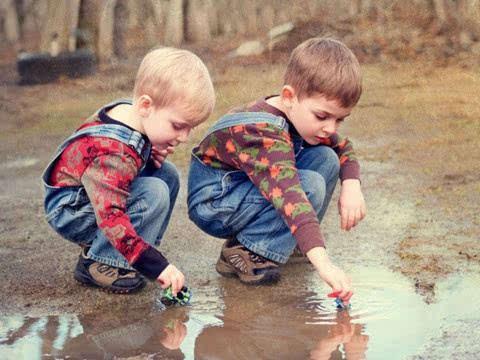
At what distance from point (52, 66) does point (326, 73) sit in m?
6.21

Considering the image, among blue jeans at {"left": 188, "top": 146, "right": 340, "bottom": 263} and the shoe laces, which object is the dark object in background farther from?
the shoe laces

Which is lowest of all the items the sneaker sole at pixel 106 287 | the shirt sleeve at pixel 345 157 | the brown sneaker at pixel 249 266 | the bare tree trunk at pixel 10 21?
the bare tree trunk at pixel 10 21

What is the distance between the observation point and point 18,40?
36.8 ft

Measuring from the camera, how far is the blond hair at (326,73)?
13.0 ft

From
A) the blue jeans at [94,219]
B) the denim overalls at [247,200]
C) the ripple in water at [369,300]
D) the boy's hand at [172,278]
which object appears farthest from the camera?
the denim overalls at [247,200]

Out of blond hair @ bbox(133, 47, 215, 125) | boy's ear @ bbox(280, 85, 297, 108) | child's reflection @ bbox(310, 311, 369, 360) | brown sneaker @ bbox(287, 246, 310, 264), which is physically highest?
blond hair @ bbox(133, 47, 215, 125)

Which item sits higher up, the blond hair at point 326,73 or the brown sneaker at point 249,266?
the blond hair at point 326,73

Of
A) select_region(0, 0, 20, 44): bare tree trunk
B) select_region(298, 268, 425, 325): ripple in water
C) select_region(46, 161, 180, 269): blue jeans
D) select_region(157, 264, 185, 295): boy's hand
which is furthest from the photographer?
select_region(0, 0, 20, 44): bare tree trunk

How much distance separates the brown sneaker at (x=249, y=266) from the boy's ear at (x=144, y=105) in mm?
705

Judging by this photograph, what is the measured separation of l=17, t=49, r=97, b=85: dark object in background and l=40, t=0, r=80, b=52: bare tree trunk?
20cm

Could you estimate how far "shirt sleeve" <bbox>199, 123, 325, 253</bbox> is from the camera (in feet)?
12.4

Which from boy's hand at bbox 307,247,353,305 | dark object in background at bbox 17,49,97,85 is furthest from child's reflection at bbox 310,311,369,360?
dark object in background at bbox 17,49,97,85

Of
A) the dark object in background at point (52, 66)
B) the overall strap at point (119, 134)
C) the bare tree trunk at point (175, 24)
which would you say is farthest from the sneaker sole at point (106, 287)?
the bare tree trunk at point (175, 24)

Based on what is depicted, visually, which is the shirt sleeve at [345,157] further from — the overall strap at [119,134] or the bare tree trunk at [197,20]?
the bare tree trunk at [197,20]
